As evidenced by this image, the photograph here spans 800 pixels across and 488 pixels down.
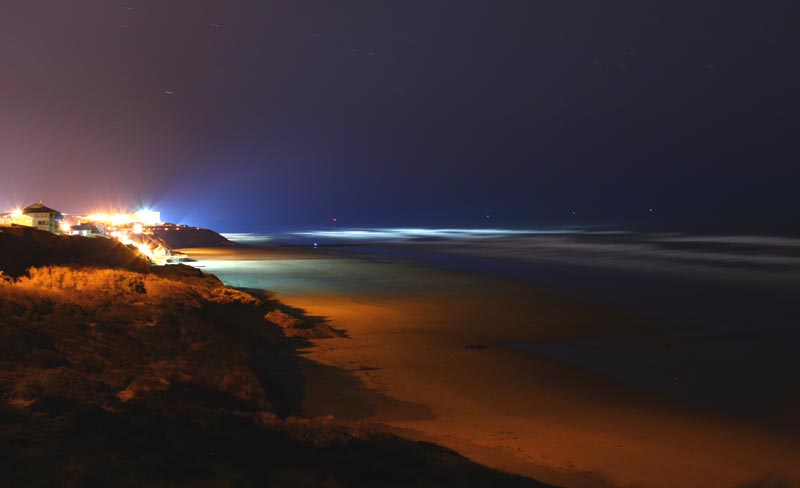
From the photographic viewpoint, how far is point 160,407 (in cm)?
790

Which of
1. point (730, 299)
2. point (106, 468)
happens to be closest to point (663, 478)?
point (106, 468)

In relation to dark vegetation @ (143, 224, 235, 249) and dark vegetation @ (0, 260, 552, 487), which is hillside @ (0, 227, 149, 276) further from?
dark vegetation @ (143, 224, 235, 249)

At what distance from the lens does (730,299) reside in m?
27.2

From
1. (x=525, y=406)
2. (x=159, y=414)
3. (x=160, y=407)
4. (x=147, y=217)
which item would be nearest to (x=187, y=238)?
(x=147, y=217)

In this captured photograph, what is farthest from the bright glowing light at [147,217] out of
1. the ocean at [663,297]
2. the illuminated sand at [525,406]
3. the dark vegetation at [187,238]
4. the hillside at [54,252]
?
the illuminated sand at [525,406]

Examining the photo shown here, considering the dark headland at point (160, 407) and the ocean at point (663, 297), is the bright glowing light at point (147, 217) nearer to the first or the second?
the ocean at point (663, 297)

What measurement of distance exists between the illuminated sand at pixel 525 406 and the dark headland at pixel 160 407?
3.96 feet

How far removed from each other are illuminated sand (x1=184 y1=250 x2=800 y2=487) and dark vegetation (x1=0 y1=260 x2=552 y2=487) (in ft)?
4.34

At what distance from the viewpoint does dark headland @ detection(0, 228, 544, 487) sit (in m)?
5.68

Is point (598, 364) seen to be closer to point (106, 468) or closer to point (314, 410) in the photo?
point (314, 410)

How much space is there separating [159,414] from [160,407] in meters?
0.38

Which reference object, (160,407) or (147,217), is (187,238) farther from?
(160,407)

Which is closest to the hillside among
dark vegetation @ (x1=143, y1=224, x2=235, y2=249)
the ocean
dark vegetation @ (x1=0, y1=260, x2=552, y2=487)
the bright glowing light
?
dark vegetation @ (x1=0, y1=260, x2=552, y2=487)

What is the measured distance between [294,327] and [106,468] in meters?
12.6
